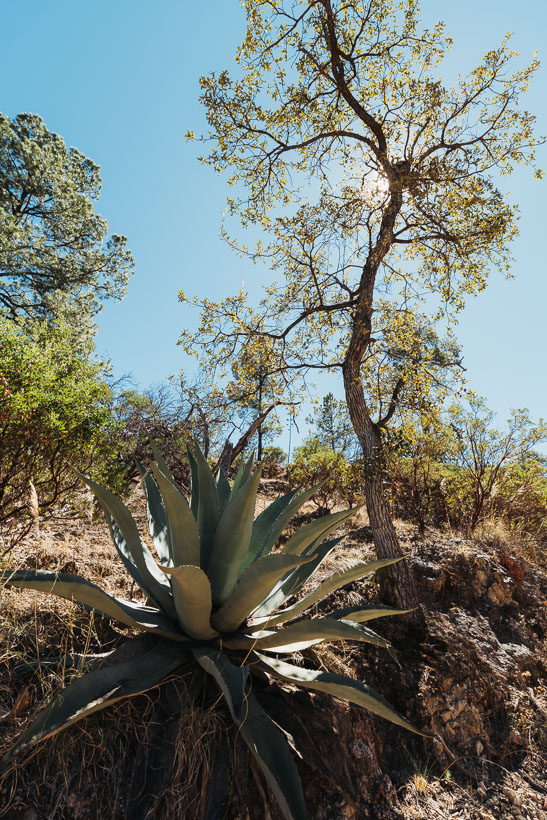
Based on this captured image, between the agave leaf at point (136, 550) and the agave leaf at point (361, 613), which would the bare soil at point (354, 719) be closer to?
the agave leaf at point (136, 550)

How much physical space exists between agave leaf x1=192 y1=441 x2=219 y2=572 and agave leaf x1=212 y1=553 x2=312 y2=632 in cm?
43

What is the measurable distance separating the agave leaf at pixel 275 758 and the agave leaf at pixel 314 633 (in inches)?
10.0

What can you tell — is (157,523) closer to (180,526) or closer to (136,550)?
(136,550)

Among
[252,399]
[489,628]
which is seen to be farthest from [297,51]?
[489,628]

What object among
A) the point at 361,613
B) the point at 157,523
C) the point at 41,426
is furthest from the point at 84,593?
the point at 41,426

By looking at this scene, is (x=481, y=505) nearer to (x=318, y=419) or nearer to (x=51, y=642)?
(x=51, y=642)

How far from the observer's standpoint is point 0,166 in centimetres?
1381

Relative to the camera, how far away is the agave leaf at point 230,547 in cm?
206

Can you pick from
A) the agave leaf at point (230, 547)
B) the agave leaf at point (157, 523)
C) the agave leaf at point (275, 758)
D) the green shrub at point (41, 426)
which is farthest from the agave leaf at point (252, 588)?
the green shrub at point (41, 426)

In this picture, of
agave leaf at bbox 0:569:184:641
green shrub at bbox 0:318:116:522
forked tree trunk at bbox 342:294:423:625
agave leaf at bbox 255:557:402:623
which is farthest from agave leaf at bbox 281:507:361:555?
green shrub at bbox 0:318:116:522

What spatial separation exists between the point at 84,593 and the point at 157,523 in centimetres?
79

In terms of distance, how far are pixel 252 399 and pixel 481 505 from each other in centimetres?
346

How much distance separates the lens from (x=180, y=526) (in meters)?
1.97

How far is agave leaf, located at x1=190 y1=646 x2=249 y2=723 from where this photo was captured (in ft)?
5.07
